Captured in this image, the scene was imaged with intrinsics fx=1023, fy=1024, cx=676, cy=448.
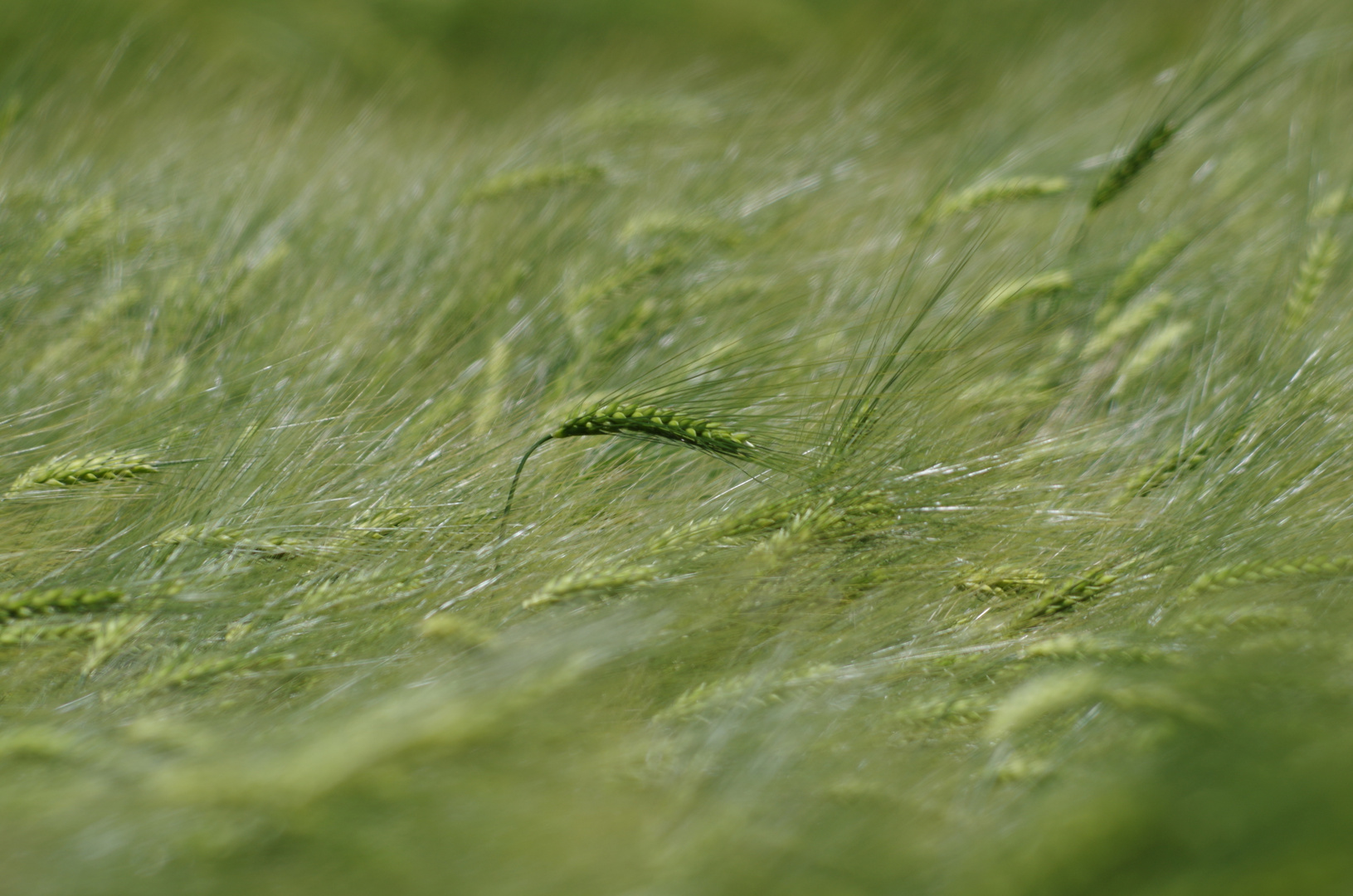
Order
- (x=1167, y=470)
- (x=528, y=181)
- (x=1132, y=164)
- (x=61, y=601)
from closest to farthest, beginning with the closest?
(x=61, y=601) < (x=1167, y=470) < (x=1132, y=164) < (x=528, y=181)

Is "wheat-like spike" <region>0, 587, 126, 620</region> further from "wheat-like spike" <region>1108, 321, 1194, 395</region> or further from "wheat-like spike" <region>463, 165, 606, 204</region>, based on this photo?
"wheat-like spike" <region>1108, 321, 1194, 395</region>

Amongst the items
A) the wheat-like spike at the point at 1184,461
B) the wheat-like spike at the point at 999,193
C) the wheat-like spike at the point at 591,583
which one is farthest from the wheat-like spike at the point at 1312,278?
the wheat-like spike at the point at 591,583

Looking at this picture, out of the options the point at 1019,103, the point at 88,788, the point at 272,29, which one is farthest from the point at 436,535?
the point at 272,29

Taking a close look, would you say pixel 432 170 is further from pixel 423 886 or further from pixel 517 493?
pixel 423 886

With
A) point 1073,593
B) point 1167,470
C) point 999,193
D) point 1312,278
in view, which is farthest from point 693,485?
point 1312,278

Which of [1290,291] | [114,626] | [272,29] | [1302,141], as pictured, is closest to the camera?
[114,626]

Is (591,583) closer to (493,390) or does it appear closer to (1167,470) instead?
(493,390)

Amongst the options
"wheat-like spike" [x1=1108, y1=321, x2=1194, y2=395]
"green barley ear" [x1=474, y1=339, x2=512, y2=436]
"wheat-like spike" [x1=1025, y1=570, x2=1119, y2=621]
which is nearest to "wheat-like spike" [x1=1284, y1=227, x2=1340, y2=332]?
"wheat-like spike" [x1=1108, y1=321, x2=1194, y2=395]
